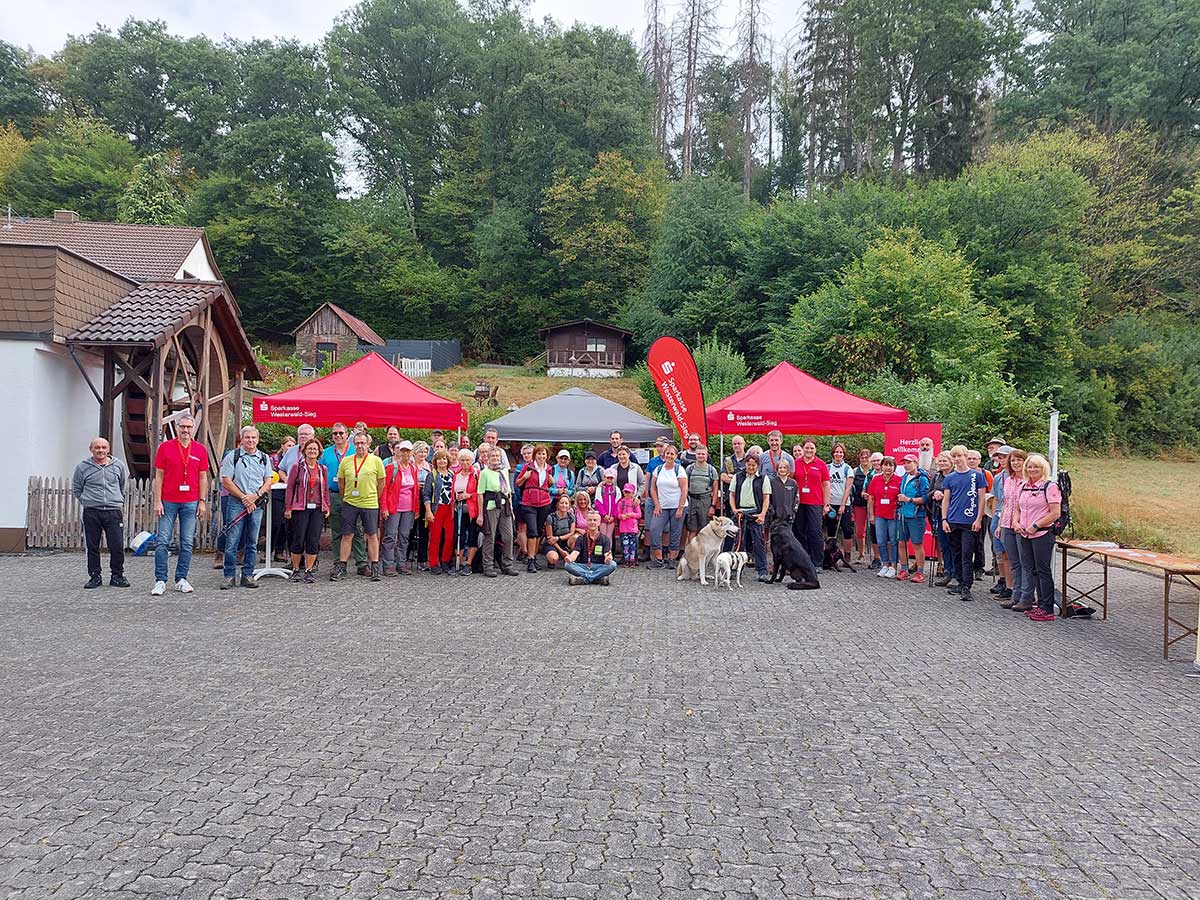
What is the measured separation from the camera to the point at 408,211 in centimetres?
6450

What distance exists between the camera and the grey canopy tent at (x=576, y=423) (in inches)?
588

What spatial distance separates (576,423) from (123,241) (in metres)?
19.8

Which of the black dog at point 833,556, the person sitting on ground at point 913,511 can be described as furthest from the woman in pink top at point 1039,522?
the black dog at point 833,556

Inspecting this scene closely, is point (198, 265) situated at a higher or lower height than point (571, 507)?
higher

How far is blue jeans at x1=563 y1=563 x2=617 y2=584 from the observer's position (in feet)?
37.7

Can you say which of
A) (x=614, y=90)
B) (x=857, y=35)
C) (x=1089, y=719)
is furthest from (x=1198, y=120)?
(x=1089, y=719)

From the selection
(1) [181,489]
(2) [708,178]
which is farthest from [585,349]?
(1) [181,489]

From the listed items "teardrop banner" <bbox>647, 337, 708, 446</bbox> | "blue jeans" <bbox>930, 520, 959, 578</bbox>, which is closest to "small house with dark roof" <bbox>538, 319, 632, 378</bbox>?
"teardrop banner" <bbox>647, 337, 708, 446</bbox>

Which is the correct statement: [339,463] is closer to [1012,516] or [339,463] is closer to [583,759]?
[583,759]

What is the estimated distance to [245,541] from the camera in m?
10.5

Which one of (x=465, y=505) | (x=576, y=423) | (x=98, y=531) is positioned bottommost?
(x=98, y=531)

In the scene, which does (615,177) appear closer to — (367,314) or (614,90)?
(614,90)

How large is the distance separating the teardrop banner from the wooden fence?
7.25 m

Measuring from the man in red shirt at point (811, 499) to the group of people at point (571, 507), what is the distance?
0.07ft
